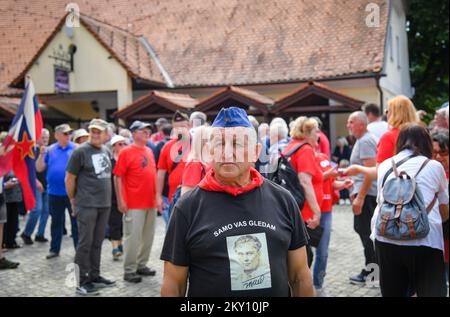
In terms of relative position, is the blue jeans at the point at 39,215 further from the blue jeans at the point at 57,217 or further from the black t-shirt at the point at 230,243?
the black t-shirt at the point at 230,243

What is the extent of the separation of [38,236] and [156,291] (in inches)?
149

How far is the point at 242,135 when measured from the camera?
219cm

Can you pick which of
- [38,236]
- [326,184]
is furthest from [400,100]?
[38,236]

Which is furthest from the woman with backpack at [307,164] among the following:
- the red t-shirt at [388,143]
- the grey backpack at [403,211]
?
the grey backpack at [403,211]

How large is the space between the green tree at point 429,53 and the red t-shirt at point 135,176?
6218 mm

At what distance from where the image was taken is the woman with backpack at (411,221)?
132 inches

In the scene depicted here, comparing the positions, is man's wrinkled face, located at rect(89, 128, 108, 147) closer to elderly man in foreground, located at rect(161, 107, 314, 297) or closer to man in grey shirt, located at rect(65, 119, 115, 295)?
man in grey shirt, located at rect(65, 119, 115, 295)

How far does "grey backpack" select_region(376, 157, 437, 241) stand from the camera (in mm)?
3334

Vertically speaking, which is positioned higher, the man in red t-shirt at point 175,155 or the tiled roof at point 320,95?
the tiled roof at point 320,95

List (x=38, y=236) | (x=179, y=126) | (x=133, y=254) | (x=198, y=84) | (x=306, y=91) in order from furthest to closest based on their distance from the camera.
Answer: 1. (x=198, y=84)
2. (x=306, y=91)
3. (x=38, y=236)
4. (x=133, y=254)
5. (x=179, y=126)

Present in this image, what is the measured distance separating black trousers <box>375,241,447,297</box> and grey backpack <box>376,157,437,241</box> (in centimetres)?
14

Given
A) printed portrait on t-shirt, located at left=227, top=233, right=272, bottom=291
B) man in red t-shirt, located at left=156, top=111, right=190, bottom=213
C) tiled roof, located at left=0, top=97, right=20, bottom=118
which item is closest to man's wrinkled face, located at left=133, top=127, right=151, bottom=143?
man in red t-shirt, located at left=156, top=111, right=190, bottom=213
